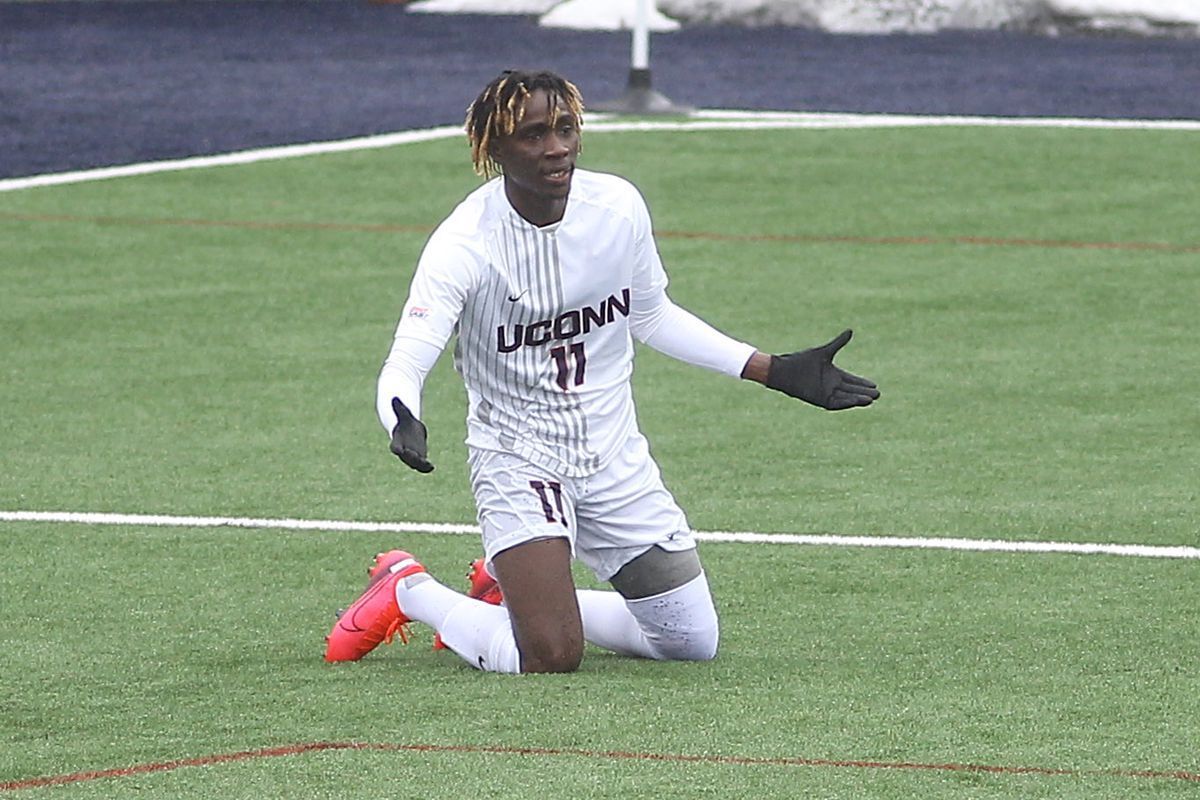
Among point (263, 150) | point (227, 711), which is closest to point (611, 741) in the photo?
point (227, 711)

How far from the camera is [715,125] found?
18.8 m

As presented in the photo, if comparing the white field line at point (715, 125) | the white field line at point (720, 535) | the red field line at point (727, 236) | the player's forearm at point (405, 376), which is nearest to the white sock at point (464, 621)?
the player's forearm at point (405, 376)

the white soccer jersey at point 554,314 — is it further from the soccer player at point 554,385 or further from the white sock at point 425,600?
the white sock at point 425,600

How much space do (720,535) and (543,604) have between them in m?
1.86

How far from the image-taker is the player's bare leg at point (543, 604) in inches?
240

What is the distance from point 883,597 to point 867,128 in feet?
39.1

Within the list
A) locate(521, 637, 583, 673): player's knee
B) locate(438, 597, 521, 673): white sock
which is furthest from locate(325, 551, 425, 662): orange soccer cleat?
locate(521, 637, 583, 673): player's knee

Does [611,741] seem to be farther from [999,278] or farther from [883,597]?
[999,278]

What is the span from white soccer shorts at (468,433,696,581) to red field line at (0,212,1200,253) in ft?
25.5

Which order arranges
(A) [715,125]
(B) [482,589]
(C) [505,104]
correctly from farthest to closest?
(A) [715,125]
(B) [482,589]
(C) [505,104]

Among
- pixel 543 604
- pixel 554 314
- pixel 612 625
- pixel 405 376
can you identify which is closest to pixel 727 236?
pixel 612 625

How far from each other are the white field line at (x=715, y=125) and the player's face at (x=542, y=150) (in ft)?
36.1

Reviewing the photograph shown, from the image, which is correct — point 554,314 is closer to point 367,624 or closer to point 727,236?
point 367,624

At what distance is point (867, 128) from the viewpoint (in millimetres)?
18578
